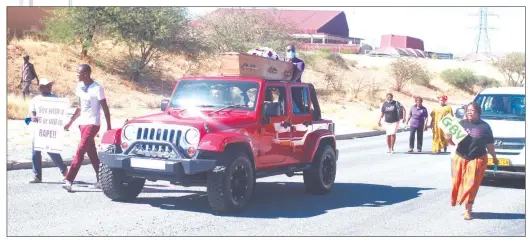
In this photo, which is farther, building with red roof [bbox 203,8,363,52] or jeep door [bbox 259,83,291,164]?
building with red roof [bbox 203,8,363,52]

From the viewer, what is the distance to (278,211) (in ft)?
32.6

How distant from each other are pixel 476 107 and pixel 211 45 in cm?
3252

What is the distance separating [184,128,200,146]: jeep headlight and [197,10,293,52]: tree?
3236 centimetres

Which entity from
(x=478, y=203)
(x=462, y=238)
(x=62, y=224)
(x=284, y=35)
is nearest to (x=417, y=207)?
(x=478, y=203)

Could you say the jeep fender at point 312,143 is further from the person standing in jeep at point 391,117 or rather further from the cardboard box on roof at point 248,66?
the person standing in jeep at point 391,117

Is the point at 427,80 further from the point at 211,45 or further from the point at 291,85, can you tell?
the point at 291,85

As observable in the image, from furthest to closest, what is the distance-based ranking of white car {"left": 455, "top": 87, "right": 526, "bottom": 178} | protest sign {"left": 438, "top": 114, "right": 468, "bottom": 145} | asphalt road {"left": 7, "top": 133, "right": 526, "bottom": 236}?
white car {"left": 455, "top": 87, "right": 526, "bottom": 178} → protest sign {"left": 438, "top": 114, "right": 468, "bottom": 145} → asphalt road {"left": 7, "top": 133, "right": 526, "bottom": 236}

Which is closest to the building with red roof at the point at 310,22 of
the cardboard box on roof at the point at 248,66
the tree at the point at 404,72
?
the tree at the point at 404,72

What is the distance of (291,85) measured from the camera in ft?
36.9

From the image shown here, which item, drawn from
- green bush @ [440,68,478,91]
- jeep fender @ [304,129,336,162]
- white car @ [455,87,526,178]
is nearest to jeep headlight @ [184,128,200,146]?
jeep fender @ [304,129,336,162]

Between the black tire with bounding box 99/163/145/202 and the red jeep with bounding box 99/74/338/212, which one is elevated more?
the red jeep with bounding box 99/74/338/212

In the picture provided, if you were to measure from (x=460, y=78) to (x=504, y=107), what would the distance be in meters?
53.9

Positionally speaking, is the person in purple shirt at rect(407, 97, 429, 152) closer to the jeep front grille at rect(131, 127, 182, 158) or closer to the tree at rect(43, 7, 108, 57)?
the jeep front grille at rect(131, 127, 182, 158)

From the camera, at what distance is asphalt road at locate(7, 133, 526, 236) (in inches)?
339
